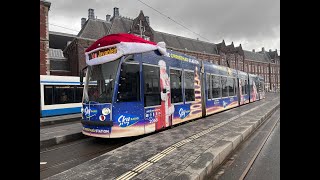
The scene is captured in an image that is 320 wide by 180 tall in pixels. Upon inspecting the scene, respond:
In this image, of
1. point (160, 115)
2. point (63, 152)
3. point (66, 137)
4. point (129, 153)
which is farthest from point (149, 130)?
point (66, 137)

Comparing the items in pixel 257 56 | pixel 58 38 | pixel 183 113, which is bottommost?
pixel 183 113

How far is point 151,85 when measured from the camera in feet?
25.0

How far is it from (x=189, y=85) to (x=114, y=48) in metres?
4.48

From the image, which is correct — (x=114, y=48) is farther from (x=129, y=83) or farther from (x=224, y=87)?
(x=224, y=87)

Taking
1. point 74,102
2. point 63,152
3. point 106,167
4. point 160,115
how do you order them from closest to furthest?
point 106,167, point 63,152, point 160,115, point 74,102

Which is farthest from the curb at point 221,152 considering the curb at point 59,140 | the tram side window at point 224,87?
the tram side window at point 224,87

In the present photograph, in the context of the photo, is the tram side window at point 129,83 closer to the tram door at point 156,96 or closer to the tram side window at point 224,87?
the tram door at point 156,96

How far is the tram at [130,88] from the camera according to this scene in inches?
261

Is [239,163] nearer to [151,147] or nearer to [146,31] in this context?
[151,147]

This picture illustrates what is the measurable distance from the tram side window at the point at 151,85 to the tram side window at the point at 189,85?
2.31 metres

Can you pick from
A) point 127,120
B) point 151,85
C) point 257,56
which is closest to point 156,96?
point 151,85
